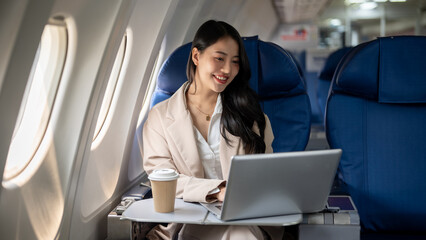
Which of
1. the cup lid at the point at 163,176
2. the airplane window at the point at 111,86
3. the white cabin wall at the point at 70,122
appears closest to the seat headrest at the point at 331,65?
the airplane window at the point at 111,86

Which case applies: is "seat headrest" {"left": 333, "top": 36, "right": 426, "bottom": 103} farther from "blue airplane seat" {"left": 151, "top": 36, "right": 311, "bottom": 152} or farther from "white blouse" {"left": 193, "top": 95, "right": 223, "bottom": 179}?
"white blouse" {"left": 193, "top": 95, "right": 223, "bottom": 179}

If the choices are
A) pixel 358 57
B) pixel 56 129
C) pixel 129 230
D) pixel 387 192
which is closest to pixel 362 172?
pixel 387 192

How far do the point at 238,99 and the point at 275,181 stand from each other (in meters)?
0.79

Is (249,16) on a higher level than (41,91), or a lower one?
higher

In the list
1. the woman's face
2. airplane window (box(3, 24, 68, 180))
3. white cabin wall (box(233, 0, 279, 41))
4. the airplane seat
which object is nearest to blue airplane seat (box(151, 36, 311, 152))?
the airplane seat

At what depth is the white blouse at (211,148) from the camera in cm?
232

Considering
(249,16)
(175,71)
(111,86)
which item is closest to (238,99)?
(175,71)

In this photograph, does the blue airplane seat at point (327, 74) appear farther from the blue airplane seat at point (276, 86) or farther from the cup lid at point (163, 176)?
the cup lid at point (163, 176)

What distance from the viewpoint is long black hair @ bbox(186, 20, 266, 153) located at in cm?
231

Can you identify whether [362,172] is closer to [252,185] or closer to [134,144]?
[252,185]

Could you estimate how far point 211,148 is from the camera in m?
2.34

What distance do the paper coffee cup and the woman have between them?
400 mm

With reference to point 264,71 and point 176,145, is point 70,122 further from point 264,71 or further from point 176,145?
point 264,71

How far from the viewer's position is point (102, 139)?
8.55 feet
